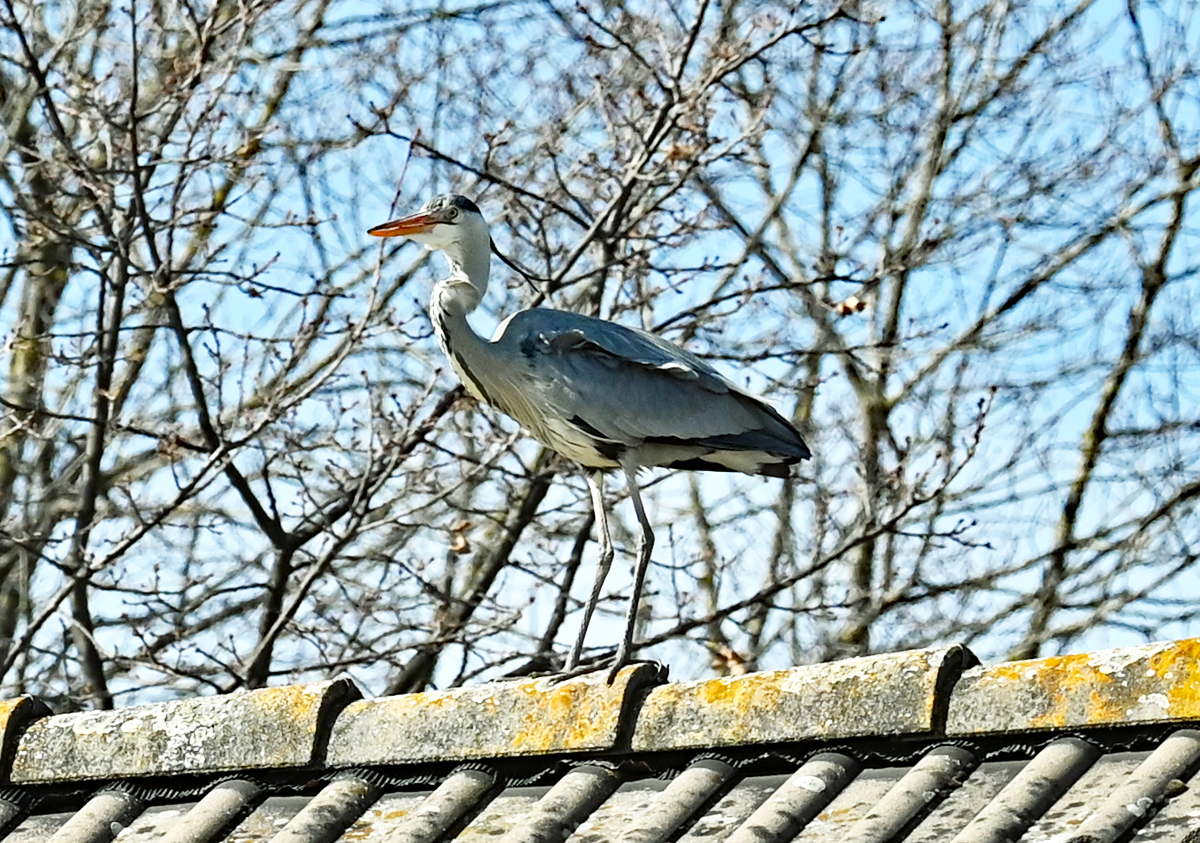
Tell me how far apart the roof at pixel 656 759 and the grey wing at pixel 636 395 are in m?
1.31

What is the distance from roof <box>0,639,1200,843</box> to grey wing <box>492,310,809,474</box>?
4.31 feet

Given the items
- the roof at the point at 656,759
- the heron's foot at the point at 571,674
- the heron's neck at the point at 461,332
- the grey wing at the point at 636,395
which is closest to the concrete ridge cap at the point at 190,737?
the roof at the point at 656,759

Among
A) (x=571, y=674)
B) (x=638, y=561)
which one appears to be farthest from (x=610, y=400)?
(x=571, y=674)

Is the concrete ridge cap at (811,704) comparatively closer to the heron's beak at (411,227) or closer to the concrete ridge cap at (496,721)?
the concrete ridge cap at (496,721)

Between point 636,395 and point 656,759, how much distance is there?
1.66 metres

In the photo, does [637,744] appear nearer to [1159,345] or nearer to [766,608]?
[766,608]

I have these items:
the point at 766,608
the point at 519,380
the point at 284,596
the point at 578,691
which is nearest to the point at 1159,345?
the point at 766,608

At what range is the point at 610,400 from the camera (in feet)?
16.9

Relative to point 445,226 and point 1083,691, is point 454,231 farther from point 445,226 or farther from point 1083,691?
point 1083,691

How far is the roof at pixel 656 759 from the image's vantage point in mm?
3105

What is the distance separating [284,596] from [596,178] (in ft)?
8.26

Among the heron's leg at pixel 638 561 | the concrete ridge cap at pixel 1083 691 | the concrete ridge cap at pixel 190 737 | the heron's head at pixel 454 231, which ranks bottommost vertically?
the concrete ridge cap at pixel 1083 691

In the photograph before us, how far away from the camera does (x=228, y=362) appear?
27.6 ft

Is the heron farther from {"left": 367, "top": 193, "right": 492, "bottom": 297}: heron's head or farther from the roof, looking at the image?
the roof
